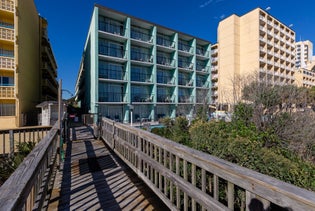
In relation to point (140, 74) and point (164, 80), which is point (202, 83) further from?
point (140, 74)

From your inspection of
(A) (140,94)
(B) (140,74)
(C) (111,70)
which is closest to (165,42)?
(B) (140,74)

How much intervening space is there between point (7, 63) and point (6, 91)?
2518 millimetres

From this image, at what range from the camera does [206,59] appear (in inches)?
1145

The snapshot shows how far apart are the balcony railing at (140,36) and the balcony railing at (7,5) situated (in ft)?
39.6

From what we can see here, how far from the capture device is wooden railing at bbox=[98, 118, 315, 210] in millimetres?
1107

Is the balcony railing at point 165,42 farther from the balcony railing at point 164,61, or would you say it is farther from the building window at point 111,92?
the building window at point 111,92

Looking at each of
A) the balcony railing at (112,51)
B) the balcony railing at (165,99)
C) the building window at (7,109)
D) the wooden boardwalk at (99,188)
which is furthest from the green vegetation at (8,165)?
the balcony railing at (165,99)

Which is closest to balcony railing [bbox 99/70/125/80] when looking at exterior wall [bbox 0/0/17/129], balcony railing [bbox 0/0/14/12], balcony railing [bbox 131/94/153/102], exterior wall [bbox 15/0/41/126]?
balcony railing [bbox 131/94/153/102]

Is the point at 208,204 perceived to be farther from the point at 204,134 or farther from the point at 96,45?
the point at 96,45

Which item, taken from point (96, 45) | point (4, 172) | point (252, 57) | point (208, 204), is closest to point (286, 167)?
point (208, 204)

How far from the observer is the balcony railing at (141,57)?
848 inches

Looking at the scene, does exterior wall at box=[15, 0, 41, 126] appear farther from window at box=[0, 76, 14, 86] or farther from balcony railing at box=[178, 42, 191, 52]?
balcony railing at box=[178, 42, 191, 52]

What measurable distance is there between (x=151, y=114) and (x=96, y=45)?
10.8 metres

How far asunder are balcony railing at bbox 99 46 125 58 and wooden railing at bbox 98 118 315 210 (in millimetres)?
17220
